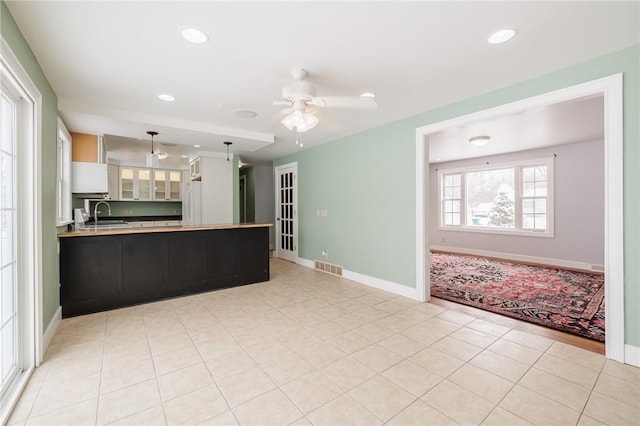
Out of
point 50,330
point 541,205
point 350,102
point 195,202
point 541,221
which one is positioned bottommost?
point 50,330

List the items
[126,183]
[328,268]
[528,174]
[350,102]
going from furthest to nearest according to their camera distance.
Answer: [126,183] < [528,174] < [328,268] < [350,102]

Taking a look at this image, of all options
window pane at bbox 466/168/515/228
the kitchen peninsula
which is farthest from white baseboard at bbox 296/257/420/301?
window pane at bbox 466/168/515/228

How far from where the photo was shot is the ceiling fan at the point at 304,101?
94.0 inches

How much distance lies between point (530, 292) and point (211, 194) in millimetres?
5665

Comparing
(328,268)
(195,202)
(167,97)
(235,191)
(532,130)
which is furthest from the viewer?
(235,191)

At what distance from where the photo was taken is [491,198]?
276 inches

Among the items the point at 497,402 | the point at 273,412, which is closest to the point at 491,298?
the point at 497,402

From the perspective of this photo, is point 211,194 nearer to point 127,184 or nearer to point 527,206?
point 127,184

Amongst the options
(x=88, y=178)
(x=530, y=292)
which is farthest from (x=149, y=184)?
(x=530, y=292)

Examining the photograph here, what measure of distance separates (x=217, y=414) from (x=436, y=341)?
6.30 feet

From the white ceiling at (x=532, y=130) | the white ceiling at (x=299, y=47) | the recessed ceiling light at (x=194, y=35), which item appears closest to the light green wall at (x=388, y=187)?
the white ceiling at (x=299, y=47)

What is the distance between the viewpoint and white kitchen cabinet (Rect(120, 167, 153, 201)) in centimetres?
686

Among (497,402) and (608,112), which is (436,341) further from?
(608,112)

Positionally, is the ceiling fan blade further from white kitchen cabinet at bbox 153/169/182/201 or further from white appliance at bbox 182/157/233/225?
white kitchen cabinet at bbox 153/169/182/201
